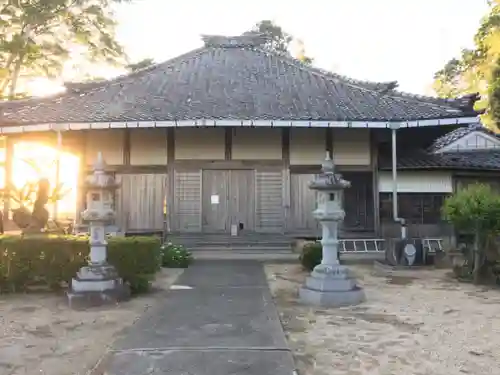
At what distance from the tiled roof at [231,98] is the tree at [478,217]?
425cm

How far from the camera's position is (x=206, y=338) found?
505cm

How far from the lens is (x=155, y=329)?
17.8 ft

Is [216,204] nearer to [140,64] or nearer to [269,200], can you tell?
[269,200]

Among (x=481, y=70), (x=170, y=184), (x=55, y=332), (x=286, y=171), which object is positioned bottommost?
(x=55, y=332)

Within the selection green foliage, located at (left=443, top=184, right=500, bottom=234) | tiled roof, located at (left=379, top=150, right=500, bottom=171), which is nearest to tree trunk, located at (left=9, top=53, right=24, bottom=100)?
tiled roof, located at (left=379, top=150, right=500, bottom=171)

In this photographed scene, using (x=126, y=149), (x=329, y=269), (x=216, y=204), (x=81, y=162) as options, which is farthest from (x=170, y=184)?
(x=329, y=269)

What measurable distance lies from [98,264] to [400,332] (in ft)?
14.9

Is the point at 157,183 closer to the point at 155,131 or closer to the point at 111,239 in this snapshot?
the point at 155,131

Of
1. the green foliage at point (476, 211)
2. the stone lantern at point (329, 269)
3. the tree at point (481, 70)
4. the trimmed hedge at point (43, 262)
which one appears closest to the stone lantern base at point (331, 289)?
the stone lantern at point (329, 269)

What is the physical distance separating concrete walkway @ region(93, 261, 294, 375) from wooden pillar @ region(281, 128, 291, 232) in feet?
19.8

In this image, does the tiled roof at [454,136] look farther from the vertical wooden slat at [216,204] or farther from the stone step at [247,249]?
the vertical wooden slat at [216,204]

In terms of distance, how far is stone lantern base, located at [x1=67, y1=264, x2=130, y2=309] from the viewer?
7.03 metres

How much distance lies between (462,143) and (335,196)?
1094 cm

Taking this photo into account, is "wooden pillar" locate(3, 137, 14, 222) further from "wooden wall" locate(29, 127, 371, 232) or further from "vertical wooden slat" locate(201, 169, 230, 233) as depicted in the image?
"vertical wooden slat" locate(201, 169, 230, 233)
